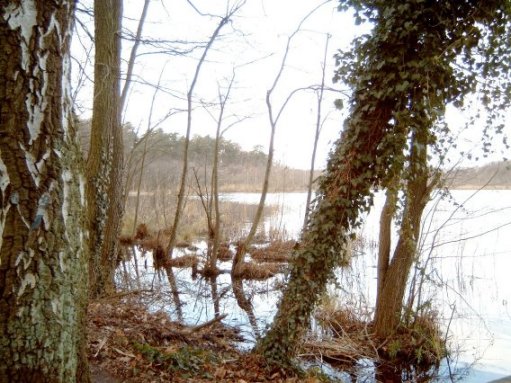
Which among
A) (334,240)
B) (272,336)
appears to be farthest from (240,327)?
(334,240)

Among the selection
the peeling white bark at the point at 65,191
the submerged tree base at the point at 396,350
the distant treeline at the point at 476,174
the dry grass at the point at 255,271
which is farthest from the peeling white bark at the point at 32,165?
the dry grass at the point at 255,271

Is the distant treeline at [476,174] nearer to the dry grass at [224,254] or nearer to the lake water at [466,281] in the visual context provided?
the lake water at [466,281]

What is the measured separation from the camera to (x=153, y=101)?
13844 mm

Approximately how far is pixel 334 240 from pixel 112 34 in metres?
3.81

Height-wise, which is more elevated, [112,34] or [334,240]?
[112,34]

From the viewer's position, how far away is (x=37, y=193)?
1.77m

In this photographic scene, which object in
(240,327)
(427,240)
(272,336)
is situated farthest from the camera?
(240,327)

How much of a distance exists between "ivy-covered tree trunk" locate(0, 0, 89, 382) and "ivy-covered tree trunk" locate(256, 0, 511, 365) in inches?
115

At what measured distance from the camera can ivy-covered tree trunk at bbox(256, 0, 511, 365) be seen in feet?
13.1

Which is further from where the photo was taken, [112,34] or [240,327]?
[240,327]

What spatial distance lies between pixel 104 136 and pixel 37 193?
3993 millimetres

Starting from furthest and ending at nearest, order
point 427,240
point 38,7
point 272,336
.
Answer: point 427,240
point 272,336
point 38,7

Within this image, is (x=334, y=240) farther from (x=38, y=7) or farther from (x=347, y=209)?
(x=38, y=7)

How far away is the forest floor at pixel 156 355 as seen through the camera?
332 cm
